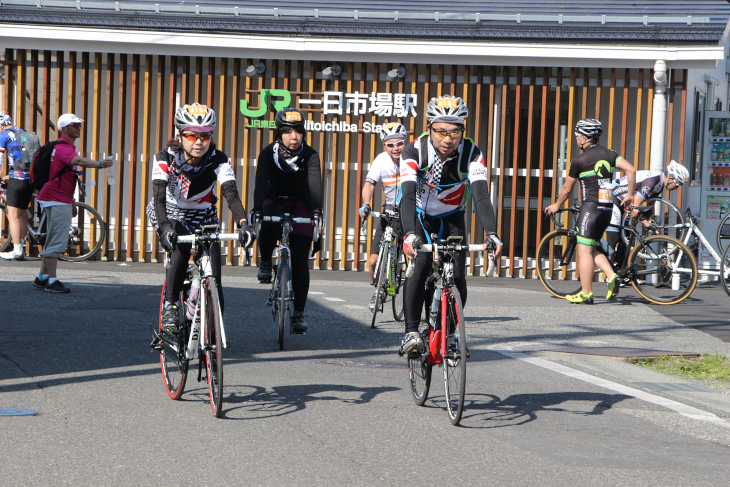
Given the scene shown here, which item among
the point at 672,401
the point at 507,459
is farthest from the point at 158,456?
the point at 672,401

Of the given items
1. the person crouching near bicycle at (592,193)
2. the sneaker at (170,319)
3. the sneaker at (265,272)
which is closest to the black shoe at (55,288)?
the sneaker at (265,272)

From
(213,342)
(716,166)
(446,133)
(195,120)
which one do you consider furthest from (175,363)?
(716,166)

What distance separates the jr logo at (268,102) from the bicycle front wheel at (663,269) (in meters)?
5.87

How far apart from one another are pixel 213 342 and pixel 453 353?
137 cm

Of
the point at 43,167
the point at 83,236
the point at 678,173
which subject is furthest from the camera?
the point at 83,236

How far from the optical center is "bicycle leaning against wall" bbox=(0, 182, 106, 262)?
14422mm

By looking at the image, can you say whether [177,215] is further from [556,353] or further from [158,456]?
[556,353]

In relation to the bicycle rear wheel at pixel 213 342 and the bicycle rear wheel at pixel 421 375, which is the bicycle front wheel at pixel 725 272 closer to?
the bicycle rear wheel at pixel 421 375

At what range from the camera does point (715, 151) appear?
14.8 meters

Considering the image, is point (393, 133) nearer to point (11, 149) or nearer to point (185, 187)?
point (185, 187)

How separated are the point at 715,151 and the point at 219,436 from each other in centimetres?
1165

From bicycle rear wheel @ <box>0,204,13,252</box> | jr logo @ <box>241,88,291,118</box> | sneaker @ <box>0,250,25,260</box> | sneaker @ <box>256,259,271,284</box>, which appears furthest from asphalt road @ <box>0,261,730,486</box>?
jr logo @ <box>241,88,291,118</box>

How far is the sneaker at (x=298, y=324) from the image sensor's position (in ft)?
27.7

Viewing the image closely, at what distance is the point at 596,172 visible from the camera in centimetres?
1132
